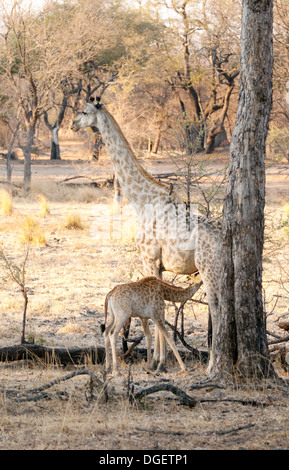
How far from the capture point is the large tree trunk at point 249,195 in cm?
503

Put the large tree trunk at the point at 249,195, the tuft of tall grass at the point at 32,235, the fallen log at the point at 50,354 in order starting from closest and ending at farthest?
1. the large tree trunk at the point at 249,195
2. the fallen log at the point at 50,354
3. the tuft of tall grass at the point at 32,235

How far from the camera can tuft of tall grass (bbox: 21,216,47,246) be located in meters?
12.4

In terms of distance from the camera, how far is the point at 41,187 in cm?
1922

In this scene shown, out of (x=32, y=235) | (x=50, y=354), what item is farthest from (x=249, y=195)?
(x=32, y=235)

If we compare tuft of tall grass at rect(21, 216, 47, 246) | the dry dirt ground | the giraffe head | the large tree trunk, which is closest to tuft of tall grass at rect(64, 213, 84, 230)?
tuft of tall grass at rect(21, 216, 47, 246)

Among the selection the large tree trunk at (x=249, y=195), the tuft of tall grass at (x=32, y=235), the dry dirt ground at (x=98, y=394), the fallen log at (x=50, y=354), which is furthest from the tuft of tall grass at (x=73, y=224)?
the large tree trunk at (x=249, y=195)

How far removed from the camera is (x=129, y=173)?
22.0 feet

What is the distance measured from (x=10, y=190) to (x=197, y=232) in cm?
1266

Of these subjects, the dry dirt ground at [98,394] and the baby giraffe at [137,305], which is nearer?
the dry dirt ground at [98,394]

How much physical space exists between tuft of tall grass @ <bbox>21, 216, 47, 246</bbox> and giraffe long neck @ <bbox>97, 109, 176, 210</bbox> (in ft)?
19.1

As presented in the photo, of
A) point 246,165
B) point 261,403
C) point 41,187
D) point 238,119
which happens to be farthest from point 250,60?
point 41,187

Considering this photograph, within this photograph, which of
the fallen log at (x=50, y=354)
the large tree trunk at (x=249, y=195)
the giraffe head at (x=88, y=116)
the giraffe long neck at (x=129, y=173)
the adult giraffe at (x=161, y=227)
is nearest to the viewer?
the large tree trunk at (x=249, y=195)

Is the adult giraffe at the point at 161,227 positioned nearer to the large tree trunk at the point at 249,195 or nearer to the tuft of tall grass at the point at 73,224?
the large tree trunk at the point at 249,195

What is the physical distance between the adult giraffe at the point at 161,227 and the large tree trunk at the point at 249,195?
1.89ft
